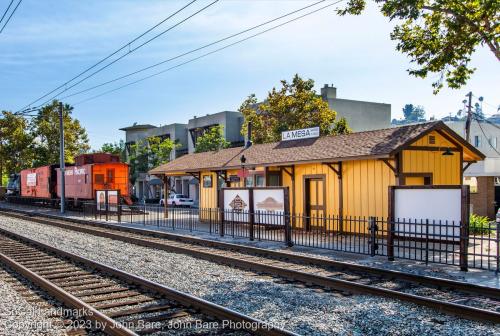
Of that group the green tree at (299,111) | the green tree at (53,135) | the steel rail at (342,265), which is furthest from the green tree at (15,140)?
the steel rail at (342,265)

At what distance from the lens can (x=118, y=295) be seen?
29.2 feet

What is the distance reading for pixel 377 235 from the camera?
14852 millimetres

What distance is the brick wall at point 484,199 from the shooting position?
2531cm

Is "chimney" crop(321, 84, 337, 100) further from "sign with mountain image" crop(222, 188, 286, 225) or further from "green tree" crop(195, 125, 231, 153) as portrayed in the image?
"sign with mountain image" crop(222, 188, 286, 225)

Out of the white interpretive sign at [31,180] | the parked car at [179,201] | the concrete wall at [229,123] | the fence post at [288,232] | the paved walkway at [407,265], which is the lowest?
the parked car at [179,201]

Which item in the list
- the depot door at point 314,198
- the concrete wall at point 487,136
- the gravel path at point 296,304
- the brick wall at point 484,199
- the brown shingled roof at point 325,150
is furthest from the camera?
the concrete wall at point 487,136

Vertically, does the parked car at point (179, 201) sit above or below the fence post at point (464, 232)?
below

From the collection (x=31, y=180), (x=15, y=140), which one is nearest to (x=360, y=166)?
(x=31, y=180)

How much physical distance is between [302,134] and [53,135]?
40.3 m

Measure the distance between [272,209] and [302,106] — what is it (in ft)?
69.4

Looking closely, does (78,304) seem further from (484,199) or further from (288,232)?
(484,199)

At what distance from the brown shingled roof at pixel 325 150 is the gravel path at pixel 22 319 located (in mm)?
11607

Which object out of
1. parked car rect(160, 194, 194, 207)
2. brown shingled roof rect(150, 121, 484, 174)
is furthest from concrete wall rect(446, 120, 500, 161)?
brown shingled roof rect(150, 121, 484, 174)

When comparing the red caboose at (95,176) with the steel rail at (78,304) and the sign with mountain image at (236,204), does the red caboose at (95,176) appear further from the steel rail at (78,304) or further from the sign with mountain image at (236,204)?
the steel rail at (78,304)
